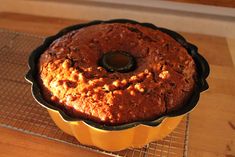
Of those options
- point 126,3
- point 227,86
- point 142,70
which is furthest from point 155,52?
point 126,3

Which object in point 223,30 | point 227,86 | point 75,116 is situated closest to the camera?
point 75,116

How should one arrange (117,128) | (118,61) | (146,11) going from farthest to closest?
(146,11), (118,61), (117,128)

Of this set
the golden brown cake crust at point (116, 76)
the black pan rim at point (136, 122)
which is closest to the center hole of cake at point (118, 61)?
the golden brown cake crust at point (116, 76)

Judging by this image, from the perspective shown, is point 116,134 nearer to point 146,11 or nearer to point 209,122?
point 209,122

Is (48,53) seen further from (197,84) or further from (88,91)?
(197,84)

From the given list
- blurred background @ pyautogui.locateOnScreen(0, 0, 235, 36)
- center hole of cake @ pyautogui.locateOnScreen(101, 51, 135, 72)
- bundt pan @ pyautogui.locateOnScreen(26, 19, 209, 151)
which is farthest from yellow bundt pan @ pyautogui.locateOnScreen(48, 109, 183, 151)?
blurred background @ pyautogui.locateOnScreen(0, 0, 235, 36)

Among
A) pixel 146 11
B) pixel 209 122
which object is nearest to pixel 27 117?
pixel 209 122

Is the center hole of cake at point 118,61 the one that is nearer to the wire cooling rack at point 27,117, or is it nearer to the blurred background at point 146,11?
the wire cooling rack at point 27,117

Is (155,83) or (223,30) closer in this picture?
(155,83)
